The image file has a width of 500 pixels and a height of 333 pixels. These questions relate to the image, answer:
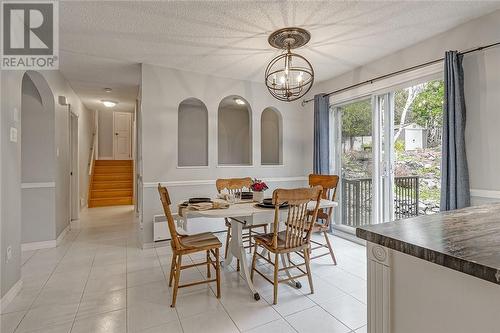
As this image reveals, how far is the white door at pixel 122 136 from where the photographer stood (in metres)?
8.87

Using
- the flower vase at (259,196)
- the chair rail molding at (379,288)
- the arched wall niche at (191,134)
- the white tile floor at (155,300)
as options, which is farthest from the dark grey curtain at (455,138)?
the arched wall niche at (191,134)

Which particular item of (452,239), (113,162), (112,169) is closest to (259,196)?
(452,239)

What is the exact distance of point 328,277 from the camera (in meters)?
2.66

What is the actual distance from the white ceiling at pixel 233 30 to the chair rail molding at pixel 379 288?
2159 millimetres

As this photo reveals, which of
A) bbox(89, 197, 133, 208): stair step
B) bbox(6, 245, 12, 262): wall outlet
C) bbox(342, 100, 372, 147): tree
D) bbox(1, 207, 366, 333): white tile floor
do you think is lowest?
bbox(1, 207, 366, 333): white tile floor

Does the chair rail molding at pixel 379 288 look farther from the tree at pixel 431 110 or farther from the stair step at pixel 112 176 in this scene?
the stair step at pixel 112 176

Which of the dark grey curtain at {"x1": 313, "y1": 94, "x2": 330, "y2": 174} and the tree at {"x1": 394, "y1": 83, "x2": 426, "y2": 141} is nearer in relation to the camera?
the tree at {"x1": 394, "y1": 83, "x2": 426, "y2": 141}

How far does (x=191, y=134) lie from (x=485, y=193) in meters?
4.69

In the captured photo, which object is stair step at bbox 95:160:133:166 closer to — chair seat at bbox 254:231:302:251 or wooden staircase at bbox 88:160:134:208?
wooden staircase at bbox 88:160:134:208

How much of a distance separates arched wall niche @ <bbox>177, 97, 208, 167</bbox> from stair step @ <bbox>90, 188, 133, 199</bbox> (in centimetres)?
312

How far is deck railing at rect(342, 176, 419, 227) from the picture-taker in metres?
3.36

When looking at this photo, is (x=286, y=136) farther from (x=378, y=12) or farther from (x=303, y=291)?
(x=303, y=291)

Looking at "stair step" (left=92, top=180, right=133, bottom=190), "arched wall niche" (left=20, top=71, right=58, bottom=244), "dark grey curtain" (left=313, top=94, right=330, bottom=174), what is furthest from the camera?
"stair step" (left=92, top=180, right=133, bottom=190)

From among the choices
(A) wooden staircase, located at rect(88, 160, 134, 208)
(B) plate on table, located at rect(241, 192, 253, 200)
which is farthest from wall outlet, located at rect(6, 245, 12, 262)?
(A) wooden staircase, located at rect(88, 160, 134, 208)
